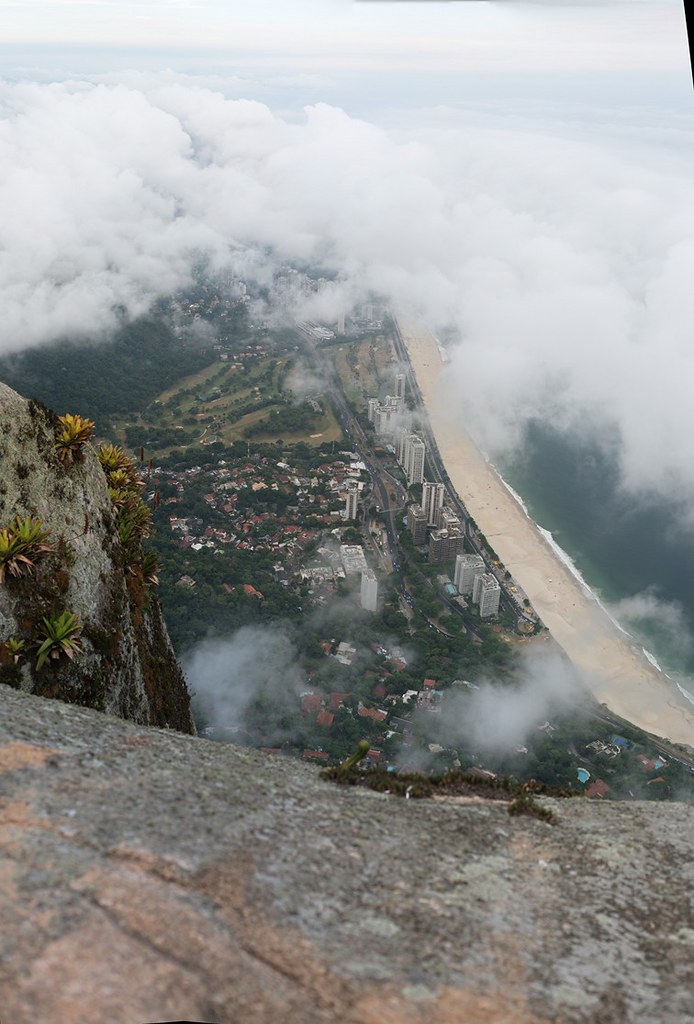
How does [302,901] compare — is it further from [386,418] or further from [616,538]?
[386,418]

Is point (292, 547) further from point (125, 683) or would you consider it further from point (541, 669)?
point (125, 683)

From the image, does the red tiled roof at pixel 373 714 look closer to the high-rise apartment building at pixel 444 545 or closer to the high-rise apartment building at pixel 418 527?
the high-rise apartment building at pixel 444 545

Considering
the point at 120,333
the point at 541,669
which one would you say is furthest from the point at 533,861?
the point at 120,333

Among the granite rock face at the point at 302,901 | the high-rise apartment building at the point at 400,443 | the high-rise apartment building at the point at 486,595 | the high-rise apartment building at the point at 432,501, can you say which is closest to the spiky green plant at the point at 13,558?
the granite rock face at the point at 302,901

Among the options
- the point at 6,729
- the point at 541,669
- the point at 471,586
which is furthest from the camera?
the point at 471,586

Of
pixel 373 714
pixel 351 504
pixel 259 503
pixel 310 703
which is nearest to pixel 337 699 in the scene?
pixel 310 703

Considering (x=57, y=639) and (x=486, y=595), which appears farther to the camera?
(x=486, y=595)

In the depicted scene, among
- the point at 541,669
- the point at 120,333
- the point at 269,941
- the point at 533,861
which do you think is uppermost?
the point at 269,941
